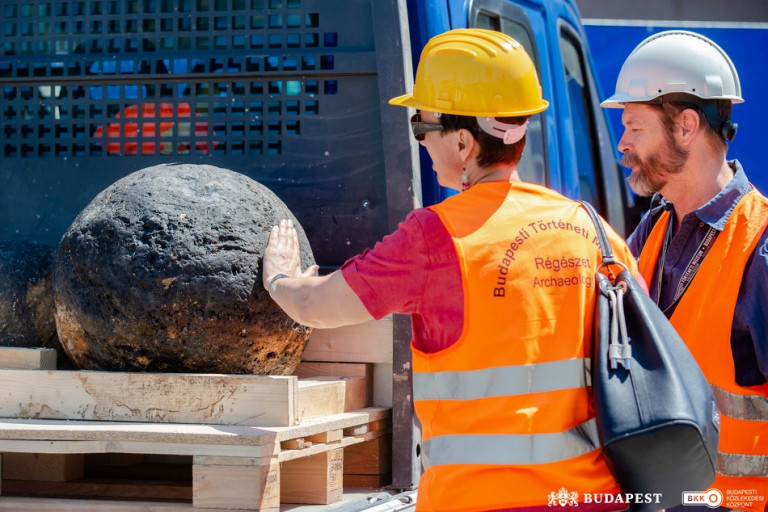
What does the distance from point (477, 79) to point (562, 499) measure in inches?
34.6

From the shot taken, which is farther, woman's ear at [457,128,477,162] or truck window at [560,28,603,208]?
truck window at [560,28,603,208]

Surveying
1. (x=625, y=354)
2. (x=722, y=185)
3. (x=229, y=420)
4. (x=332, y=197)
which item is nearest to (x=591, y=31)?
(x=332, y=197)

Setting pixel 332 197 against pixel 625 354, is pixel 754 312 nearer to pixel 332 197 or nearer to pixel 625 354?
pixel 625 354

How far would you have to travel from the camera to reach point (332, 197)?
3523mm

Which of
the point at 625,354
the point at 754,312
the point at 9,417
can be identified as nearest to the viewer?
the point at 625,354

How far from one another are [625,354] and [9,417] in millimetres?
1821

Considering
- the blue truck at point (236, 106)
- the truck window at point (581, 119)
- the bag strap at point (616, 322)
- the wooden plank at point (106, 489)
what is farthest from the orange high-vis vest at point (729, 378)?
the truck window at point (581, 119)

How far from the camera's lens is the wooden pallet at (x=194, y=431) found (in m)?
2.71

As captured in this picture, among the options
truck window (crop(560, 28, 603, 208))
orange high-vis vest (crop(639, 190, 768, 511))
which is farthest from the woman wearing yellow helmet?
truck window (crop(560, 28, 603, 208))

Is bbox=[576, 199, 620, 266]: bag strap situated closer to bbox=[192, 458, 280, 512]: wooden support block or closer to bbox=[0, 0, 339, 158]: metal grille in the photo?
bbox=[192, 458, 280, 512]: wooden support block

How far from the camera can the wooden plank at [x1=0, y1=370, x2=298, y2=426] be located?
2.81 m

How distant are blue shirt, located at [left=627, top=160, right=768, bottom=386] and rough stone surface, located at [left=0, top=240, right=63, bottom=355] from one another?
1.87m

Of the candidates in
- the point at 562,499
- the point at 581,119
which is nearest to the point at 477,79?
the point at 562,499

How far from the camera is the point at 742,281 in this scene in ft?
8.30
